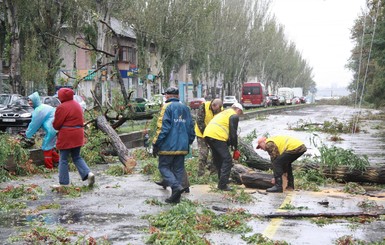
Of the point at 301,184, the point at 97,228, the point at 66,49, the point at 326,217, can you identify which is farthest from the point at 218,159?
the point at 66,49

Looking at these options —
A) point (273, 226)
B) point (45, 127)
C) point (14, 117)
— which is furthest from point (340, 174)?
point (14, 117)

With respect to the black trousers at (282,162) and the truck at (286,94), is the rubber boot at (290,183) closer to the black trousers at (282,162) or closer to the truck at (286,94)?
the black trousers at (282,162)

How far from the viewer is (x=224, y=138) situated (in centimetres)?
978

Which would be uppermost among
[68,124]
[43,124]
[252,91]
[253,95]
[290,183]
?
[68,124]

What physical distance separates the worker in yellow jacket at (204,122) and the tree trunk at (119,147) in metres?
1.65

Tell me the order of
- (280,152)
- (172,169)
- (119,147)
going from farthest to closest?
(119,147), (280,152), (172,169)

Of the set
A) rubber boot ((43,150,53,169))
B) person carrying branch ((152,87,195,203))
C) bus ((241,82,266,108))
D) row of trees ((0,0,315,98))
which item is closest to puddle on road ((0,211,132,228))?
person carrying branch ((152,87,195,203))

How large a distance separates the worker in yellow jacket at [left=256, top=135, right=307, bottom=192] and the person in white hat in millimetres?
484

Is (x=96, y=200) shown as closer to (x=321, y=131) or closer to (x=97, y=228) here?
(x=97, y=228)

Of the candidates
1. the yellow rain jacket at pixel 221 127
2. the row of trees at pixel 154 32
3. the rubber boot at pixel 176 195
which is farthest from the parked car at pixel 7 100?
the rubber boot at pixel 176 195

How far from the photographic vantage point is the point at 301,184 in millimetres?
10258

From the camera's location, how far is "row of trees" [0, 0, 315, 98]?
32656 mm

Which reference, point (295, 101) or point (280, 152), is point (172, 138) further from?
point (295, 101)

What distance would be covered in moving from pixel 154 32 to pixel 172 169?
33.9 metres
